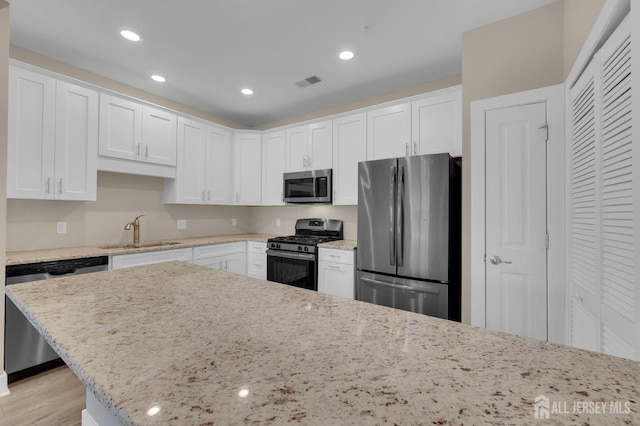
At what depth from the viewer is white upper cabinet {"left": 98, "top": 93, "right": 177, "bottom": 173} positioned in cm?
289

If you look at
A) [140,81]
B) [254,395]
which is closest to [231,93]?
[140,81]

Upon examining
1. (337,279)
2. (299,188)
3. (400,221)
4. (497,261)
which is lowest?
(337,279)

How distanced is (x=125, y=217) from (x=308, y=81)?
2574 mm

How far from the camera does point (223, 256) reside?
372cm

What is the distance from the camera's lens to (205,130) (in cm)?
383

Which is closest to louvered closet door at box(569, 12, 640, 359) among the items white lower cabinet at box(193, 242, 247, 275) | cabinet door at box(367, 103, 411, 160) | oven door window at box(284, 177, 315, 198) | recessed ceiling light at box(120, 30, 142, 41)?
cabinet door at box(367, 103, 411, 160)

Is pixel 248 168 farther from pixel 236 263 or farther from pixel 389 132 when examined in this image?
pixel 389 132

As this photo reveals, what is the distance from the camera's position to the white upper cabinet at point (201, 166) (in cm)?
356

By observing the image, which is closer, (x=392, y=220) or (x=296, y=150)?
(x=392, y=220)

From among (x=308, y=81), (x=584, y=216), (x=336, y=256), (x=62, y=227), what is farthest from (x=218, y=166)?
(x=584, y=216)

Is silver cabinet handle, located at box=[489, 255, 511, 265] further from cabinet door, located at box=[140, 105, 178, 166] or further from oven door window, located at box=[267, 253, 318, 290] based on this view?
cabinet door, located at box=[140, 105, 178, 166]

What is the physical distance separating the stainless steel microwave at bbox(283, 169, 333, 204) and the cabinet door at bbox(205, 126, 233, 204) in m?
0.83

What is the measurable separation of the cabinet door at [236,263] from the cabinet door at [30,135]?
186 cm

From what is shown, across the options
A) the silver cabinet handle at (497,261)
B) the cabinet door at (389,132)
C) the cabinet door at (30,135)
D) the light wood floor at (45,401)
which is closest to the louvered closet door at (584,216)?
the silver cabinet handle at (497,261)
